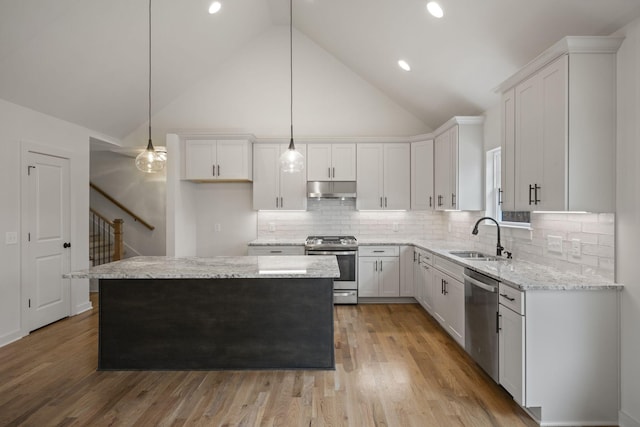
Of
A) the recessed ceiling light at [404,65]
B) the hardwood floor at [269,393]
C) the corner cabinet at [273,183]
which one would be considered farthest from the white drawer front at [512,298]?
the corner cabinet at [273,183]

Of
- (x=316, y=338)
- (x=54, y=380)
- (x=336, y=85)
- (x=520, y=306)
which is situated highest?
(x=336, y=85)

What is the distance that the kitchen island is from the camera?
126 inches

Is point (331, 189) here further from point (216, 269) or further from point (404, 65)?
point (216, 269)

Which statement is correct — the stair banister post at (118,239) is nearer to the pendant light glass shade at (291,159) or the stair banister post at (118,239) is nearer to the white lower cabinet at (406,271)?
the pendant light glass shade at (291,159)

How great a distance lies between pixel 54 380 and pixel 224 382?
1452mm

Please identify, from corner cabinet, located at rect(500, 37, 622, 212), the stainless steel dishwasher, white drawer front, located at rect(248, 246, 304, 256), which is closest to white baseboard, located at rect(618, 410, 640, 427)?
the stainless steel dishwasher

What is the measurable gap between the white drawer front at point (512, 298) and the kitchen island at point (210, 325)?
1.38 metres

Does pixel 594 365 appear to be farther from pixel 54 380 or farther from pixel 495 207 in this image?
pixel 54 380

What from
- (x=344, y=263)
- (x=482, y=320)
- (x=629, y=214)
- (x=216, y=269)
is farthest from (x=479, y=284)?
(x=344, y=263)

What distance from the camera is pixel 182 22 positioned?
4.39 metres

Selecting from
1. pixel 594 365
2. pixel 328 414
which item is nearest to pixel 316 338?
pixel 328 414

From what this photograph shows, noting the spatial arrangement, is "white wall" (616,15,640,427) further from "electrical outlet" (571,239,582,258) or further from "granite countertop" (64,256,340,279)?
"granite countertop" (64,256,340,279)

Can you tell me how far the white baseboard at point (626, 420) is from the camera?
2254 millimetres

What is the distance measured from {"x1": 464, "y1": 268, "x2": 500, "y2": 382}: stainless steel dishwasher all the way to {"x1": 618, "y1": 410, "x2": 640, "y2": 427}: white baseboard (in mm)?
732
